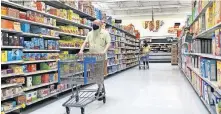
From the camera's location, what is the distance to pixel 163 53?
20.9 metres

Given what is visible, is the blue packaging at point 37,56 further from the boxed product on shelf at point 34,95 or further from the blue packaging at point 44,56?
the boxed product on shelf at point 34,95

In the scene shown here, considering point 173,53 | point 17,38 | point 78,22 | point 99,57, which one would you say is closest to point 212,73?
point 99,57

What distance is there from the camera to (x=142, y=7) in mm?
18094

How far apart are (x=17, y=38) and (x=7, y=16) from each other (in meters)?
0.39

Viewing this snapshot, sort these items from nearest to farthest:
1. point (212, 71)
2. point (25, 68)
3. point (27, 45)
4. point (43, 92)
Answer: point (212, 71) → point (25, 68) → point (27, 45) → point (43, 92)

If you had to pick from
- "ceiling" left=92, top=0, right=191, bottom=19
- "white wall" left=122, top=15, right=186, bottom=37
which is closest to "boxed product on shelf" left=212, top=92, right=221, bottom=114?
"ceiling" left=92, top=0, right=191, bottom=19

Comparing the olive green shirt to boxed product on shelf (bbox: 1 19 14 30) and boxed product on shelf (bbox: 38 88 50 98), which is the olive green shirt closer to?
boxed product on shelf (bbox: 38 88 50 98)

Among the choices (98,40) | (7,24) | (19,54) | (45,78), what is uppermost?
(7,24)

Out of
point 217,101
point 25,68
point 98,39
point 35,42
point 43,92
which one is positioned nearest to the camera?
point 217,101

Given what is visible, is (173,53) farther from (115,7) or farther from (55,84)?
(55,84)

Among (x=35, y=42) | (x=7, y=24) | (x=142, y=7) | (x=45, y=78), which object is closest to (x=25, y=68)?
(x=35, y=42)

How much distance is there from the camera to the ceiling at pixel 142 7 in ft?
54.1

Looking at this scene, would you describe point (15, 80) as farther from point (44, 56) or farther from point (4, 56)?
point (44, 56)

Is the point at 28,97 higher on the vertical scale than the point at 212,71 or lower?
lower
